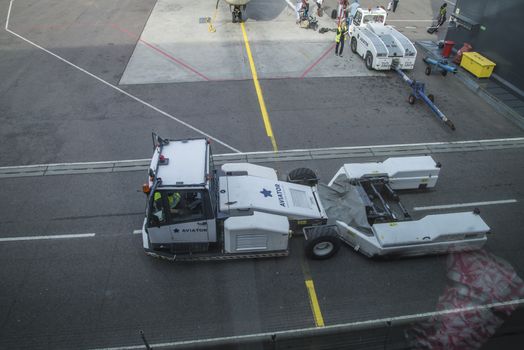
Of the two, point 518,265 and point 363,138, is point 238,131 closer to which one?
point 363,138

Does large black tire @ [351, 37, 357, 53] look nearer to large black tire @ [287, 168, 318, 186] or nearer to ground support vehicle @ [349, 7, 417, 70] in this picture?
ground support vehicle @ [349, 7, 417, 70]

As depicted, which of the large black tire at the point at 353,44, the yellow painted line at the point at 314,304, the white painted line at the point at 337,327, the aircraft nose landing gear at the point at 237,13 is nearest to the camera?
the white painted line at the point at 337,327

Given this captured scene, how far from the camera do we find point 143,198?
12.1m

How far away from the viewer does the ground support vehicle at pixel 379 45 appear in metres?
19.4

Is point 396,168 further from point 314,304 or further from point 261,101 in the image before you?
point 261,101

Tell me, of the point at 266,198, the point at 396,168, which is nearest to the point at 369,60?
the point at 396,168

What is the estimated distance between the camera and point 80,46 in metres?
22.6

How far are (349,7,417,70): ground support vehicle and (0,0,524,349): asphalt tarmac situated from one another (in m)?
0.94

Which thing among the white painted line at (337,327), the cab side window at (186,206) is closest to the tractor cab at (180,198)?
the cab side window at (186,206)

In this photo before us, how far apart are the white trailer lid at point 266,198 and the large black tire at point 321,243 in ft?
1.63

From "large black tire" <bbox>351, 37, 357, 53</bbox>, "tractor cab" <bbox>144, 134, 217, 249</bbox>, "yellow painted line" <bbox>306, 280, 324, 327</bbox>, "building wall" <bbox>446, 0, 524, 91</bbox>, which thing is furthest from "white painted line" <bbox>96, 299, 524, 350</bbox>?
"large black tire" <bbox>351, 37, 357, 53</bbox>

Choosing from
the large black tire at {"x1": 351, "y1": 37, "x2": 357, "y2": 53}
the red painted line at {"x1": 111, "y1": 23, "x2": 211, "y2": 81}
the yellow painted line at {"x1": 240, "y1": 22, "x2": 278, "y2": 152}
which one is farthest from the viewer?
the large black tire at {"x1": 351, "y1": 37, "x2": 357, "y2": 53}

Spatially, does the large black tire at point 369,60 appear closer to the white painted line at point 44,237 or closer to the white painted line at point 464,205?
the white painted line at point 464,205

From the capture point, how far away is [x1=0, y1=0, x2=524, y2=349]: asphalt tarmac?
8820mm
